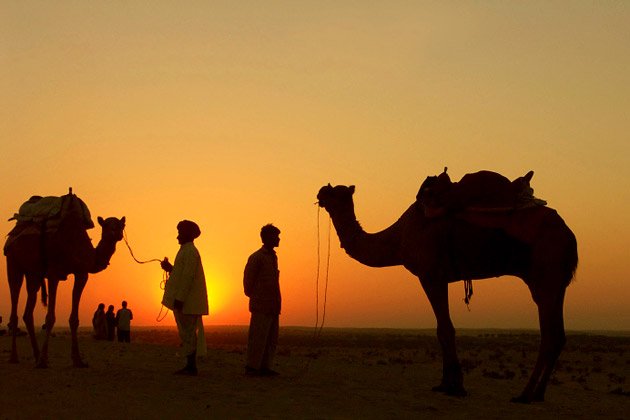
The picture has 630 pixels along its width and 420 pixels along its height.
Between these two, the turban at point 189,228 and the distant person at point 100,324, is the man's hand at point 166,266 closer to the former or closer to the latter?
the turban at point 189,228

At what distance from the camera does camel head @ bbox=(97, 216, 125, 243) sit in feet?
49.2

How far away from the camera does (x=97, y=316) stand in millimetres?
32594

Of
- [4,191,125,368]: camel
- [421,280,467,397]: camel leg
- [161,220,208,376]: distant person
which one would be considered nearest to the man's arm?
[161,220,208,376]: distant person

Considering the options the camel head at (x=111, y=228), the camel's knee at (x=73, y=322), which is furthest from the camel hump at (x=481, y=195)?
the camel's knee at (x=73, y=322)

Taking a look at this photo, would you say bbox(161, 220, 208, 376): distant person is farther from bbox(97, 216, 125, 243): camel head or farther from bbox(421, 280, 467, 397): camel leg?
bbox(421, 280, 467, 397): camel leg

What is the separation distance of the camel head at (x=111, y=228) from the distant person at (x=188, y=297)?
7.06ft

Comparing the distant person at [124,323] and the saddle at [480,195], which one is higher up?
the saddle at [480,195]

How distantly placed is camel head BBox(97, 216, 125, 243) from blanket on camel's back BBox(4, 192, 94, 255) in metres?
0.25

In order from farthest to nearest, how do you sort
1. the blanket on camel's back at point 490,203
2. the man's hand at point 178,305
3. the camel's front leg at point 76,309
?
the camel's front leg at point 76,309, the man's hand at point 178,305, the blanket on camel's back at point 490,203

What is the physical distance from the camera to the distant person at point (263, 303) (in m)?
13.6

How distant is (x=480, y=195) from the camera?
41.4 ft

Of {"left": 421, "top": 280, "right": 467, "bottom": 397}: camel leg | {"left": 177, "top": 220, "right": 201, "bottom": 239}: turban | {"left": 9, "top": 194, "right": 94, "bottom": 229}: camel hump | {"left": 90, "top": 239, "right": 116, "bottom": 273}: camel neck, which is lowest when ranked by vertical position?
{"left": 421, "top": 280, "right": 467, "bottom": 397}: camel leg

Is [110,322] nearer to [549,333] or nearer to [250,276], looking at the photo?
[250,276]

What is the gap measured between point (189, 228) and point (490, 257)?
5.04 metres
